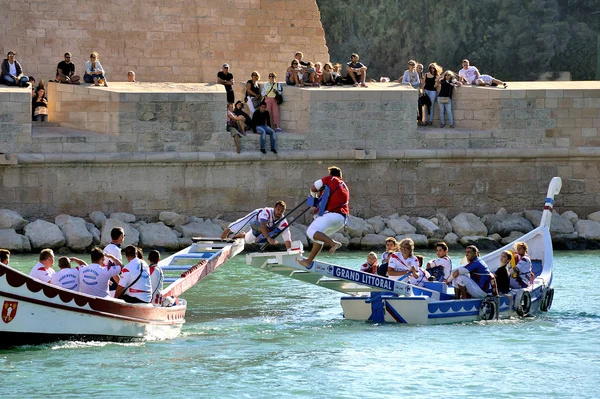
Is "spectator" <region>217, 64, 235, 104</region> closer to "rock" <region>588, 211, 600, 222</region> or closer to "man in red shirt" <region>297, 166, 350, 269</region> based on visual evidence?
"rock" <region>588, 211, 600, 222</region>

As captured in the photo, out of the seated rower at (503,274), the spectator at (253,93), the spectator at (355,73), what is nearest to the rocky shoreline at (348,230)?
the spectator at (253,93)

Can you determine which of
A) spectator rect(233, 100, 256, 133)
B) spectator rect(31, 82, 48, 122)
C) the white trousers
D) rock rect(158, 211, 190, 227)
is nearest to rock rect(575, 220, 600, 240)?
spectator rect(233, 100, 256, 133)

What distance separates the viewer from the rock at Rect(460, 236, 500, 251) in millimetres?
25359

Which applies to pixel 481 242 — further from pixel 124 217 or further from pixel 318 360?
pixel 318 360

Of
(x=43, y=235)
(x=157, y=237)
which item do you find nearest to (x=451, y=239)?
(x=157, y=237)

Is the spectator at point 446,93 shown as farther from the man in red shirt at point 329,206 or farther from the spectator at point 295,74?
the man in red shirt at point 329,206

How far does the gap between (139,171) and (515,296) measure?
8.63m

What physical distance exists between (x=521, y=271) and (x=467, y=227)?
24.7ft

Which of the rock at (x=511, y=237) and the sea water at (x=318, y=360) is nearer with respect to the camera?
the sea water at (x=318, y=360)

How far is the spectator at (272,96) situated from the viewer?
2503cm

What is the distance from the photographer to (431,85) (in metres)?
26.4

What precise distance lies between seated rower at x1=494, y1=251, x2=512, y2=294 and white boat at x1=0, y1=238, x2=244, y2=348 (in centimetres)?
387

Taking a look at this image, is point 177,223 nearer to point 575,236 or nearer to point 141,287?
point 575,236

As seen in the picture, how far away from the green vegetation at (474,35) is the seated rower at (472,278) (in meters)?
28.3
